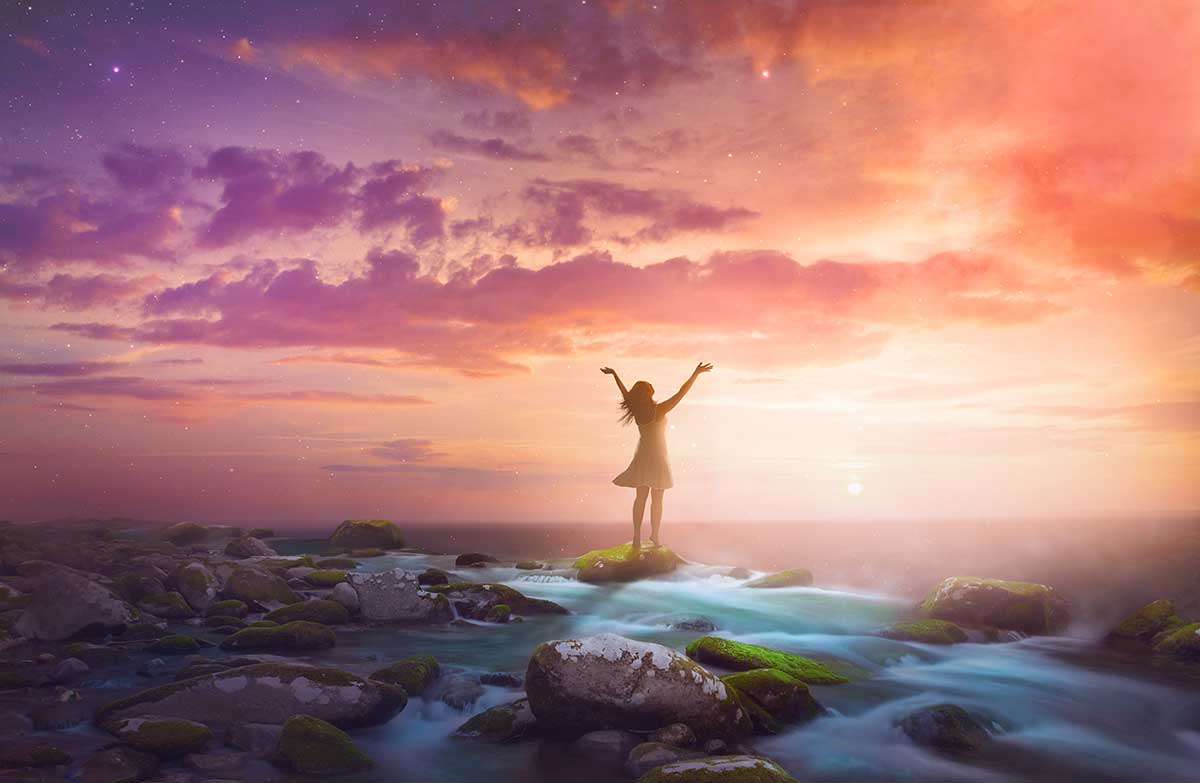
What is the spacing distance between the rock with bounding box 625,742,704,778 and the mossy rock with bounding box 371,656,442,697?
4.07 meters

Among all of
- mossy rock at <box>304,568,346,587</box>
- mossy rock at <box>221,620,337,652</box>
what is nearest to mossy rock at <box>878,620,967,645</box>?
mossy rock at <box>221,620,337,652</box>

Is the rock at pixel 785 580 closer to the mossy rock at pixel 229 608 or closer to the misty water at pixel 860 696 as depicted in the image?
the misty water at pixel 860 696

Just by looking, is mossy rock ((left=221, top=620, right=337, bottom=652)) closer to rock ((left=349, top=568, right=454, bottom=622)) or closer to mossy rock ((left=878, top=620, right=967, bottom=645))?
rock ((left=349, top=568, right=454, bottom=622))

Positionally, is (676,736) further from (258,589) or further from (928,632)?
(258,589)

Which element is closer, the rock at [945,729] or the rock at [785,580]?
the rock at [945,729]

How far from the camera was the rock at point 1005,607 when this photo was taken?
1753 cm

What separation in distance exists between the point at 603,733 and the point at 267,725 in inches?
162

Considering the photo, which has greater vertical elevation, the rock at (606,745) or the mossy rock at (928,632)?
the mossy rock at (928,632)

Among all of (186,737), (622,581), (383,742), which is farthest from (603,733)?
(622,581)

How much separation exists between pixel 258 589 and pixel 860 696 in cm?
1367

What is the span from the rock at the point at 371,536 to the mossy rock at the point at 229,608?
67.6ft

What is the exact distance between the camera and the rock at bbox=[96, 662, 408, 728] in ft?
31.2

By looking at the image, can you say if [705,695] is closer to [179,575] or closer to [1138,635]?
[1138,635]

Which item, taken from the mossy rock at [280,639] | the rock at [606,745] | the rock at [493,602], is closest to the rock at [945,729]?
the rock at [606,745]
